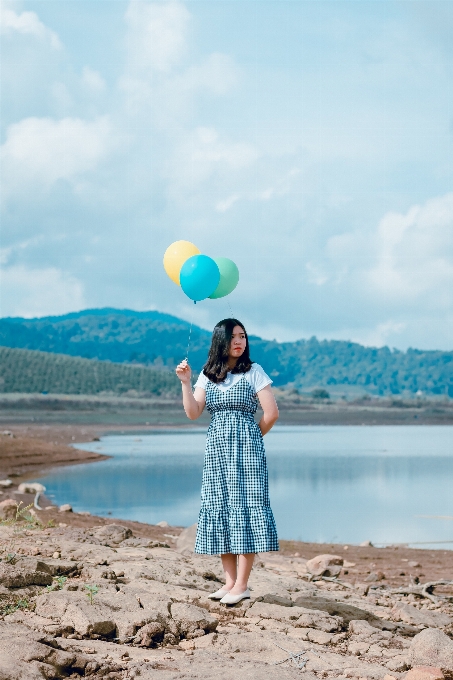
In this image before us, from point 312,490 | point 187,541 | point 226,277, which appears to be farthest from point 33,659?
point 312,490

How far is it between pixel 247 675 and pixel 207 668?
0.24 metres

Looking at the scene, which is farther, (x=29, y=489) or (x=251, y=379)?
(x=29, y=489)

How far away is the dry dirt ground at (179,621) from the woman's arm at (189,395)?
1246mm

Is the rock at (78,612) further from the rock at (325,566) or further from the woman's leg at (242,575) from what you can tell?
the rock at (325,566)

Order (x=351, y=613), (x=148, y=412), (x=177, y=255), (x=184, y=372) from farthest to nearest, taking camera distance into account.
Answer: (x=148, y=412) → (x=177, y=255) → (x=351, y=613) → (x=184, y=372)

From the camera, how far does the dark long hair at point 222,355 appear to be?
20.1ft

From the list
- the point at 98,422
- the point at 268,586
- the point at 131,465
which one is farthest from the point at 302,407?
the point at 268,586

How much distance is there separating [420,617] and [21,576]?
3.10m

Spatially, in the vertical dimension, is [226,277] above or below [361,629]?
above

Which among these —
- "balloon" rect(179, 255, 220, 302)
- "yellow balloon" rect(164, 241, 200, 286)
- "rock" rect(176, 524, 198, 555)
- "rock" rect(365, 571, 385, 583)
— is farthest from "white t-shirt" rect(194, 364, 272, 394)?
"rock" rect(365, 571, 385, 583)

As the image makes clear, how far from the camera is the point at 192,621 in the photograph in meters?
5.41

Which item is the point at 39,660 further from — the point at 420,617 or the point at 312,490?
the point at 312,490

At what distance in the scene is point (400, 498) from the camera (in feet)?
64.5

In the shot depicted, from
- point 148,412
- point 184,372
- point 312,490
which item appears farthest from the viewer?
point 148,412
